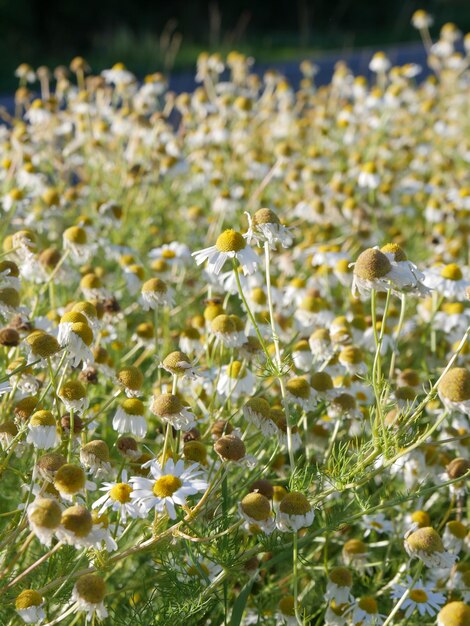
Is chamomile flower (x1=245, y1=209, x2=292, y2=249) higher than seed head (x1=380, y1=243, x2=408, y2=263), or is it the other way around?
chamomile flower (x1=245, y1=209, x2=292, y2=249)

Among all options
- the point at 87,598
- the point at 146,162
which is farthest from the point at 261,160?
the point at 87,598

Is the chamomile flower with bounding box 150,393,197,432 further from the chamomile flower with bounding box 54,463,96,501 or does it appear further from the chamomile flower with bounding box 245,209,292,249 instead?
the chamomile flower with bounding box 245,209,292,249

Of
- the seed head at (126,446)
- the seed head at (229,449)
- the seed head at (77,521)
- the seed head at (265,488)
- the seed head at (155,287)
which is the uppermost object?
the seed head at (155,287)

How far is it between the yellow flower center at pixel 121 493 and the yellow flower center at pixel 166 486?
0.20 feet

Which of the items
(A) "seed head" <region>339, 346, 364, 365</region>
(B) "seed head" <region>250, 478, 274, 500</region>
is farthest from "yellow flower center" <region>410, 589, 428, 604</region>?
(A) "seed head" <region>339, 346, 364, 365</region>

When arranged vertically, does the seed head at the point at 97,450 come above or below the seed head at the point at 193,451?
above

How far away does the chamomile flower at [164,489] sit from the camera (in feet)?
6.00

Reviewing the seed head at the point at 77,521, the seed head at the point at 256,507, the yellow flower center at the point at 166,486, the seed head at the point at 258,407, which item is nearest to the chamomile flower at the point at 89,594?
the seed head at the point at 77,521

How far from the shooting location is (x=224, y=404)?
2.36m

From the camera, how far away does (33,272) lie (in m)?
2.78

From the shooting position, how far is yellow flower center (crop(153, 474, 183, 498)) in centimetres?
185

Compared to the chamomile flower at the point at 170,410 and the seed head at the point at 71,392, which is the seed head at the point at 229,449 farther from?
the seed head at the point at 71,392

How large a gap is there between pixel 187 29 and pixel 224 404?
1496 centimetres

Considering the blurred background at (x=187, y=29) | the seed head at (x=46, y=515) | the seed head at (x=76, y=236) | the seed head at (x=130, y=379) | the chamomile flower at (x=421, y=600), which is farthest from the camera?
the blurred background at (x=187, y=29)
